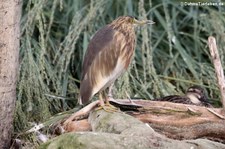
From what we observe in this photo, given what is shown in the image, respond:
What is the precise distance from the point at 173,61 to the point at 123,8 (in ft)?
1.69

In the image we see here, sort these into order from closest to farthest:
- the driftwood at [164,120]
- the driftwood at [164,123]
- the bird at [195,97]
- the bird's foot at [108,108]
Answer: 1. the driftwood at [164,123]
2. the driftwood at [164,120]
3. the bird's foot at [108,108]
4. the bird at [195,97]

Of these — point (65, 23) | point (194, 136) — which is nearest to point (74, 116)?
point (194, 136)

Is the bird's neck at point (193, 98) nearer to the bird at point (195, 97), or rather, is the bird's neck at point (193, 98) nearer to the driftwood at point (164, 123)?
the bird at point (195, 97)

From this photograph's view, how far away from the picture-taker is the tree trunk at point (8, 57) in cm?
284

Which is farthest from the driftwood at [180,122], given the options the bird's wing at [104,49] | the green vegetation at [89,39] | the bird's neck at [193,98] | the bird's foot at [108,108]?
the green vegetation at [89,39]

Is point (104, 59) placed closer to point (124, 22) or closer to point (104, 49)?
point (104, 49)

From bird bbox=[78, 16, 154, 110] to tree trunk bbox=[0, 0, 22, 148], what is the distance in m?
0.33

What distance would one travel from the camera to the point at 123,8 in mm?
4355

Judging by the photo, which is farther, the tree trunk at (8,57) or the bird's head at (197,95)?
the bird's head at (197,95)

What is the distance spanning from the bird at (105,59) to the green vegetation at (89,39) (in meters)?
0.75

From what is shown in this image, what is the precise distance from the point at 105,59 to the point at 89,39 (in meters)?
1.33

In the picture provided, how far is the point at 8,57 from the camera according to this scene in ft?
9.42

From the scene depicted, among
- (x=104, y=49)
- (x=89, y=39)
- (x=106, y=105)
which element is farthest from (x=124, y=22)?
(x=89, y=39)

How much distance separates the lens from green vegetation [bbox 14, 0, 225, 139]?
372 centimetres
